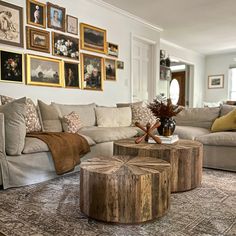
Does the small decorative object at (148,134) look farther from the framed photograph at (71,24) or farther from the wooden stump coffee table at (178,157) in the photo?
the framed photograph at (71,24)

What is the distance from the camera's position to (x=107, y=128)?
3.69 m

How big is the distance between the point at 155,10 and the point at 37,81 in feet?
9.10

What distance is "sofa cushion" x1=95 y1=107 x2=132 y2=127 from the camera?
4137 mm

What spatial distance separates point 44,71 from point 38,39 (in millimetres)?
473

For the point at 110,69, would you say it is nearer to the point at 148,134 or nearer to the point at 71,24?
the point at 71,24

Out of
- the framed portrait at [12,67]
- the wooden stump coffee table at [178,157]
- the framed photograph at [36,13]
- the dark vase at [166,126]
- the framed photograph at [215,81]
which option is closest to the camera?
the wooden stump coffee table at [178,157]

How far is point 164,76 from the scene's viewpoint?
684 cm

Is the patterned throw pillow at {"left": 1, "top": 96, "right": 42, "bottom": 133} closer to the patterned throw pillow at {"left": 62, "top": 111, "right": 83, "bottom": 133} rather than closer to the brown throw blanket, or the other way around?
the brown throw blanket

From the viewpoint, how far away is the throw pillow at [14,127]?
2424 mm

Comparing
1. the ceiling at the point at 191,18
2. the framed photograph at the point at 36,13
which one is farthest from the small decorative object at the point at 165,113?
the ceiling at the point at 191,18

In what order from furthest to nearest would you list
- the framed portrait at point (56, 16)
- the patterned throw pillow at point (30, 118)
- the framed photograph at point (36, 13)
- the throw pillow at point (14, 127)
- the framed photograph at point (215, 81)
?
the framed photograph at point (215, 81) → the framed portrait at point (56, 16) → the framed photograph at point (36, 13) → the patterned throw pillow at point (30, 118) → the throw pillow at point (14, 127)

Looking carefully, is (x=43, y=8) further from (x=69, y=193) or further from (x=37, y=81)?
(x=69, y=193)

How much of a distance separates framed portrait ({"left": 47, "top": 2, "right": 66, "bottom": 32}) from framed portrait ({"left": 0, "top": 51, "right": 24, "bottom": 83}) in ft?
2.62

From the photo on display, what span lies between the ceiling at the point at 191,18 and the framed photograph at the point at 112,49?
0.73 meters
